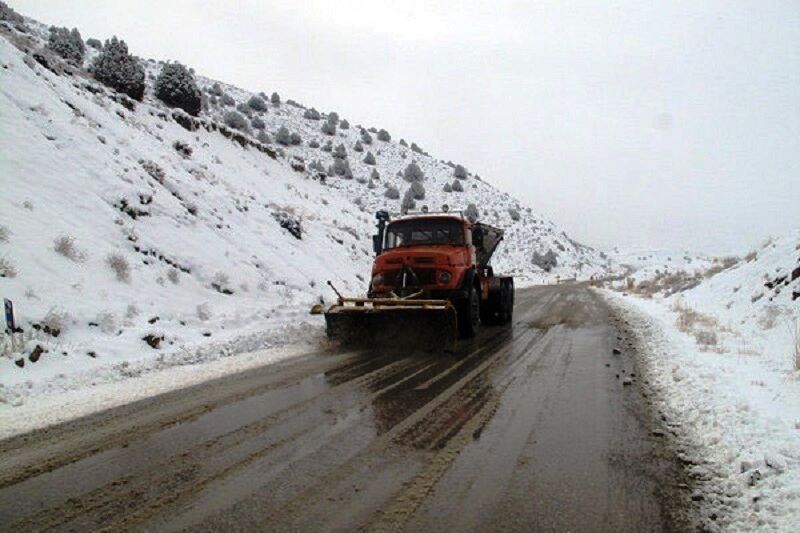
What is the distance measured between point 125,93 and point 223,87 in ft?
102

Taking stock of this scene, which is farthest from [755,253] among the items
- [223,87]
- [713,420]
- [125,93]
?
[223,87]

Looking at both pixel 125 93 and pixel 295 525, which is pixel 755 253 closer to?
pixel 295 525

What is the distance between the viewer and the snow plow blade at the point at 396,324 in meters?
9.82

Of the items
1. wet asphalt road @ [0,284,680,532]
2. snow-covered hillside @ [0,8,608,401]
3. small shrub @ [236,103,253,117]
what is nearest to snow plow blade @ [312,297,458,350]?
snow-covered hillside @ [0,8,608,401]

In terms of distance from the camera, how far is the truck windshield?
1220 centimetres

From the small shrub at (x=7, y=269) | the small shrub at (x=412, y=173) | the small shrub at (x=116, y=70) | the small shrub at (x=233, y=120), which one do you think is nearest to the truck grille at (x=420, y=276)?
the small shrub at (x=7, y=269)

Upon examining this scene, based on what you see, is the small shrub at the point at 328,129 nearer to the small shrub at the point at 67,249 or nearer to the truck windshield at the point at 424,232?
the truck windshield at the point at 424,232

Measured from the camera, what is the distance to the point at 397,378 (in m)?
7.37

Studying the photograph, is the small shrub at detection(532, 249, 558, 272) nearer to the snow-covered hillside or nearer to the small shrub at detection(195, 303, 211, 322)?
the snow-covered hillside

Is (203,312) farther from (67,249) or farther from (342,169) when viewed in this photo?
(342,169)

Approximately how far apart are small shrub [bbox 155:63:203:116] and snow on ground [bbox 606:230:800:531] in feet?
86.7

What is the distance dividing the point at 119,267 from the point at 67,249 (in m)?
1.01

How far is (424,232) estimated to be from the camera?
1235 cm

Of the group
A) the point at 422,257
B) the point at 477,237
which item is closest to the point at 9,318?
the point at 422,257
